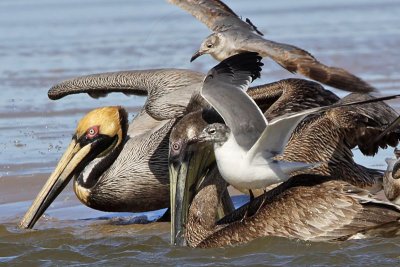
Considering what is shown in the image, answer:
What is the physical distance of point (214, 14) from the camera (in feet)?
36.2

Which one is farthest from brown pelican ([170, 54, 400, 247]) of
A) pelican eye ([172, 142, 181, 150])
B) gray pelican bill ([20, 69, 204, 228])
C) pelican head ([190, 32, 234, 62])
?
pelican head ([190, 32, 234, 62])

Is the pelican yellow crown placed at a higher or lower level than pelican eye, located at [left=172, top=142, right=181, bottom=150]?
lower

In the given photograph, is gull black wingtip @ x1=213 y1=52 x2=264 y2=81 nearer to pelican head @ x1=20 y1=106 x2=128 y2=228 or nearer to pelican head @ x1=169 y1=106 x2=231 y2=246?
pelican head @ x1=169 y1=106 x2=231 y2=246

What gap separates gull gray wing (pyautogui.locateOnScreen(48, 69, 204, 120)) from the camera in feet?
31.4

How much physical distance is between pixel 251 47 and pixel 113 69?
6.09 meters

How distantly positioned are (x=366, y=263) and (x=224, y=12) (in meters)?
4.30

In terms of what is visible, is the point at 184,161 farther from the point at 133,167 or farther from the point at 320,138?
the point at 133,167

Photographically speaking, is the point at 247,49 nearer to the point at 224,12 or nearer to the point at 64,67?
the point at 224,12

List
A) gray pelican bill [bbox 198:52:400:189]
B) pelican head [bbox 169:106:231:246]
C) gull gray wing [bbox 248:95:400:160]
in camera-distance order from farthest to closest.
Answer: pelican head [bbox 169:106:231:246], gray pelican bill [bbox 198:52:400:189], gull gray wing [bbox 248:95:400:160]

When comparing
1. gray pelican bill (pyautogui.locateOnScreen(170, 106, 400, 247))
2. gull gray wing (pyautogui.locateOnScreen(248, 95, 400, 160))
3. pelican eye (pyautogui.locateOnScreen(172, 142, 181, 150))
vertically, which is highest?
gull gray wing (pyautogui.locateOnScreen(248, 95, 400, 160))

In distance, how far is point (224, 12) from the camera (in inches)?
431

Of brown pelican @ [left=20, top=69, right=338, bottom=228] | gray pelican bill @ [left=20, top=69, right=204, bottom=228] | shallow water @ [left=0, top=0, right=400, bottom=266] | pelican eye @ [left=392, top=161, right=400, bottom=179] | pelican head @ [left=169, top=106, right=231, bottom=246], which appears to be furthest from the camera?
gray pelican bill @ [left=20, top=69, right=204, bottom=228]

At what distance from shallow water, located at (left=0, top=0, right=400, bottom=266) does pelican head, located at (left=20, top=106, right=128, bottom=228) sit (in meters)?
0.26

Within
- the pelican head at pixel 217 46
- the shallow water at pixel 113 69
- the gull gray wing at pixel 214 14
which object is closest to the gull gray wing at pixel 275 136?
the shallow water at pixel 113 69
